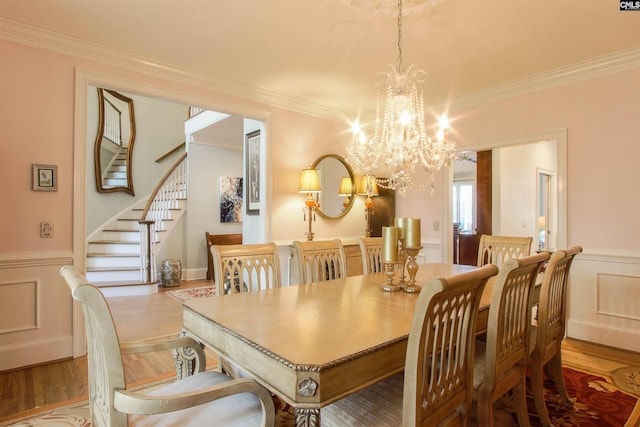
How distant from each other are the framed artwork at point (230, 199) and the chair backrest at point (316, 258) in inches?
181

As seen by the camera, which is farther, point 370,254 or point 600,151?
point 600,151

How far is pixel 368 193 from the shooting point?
4438mm

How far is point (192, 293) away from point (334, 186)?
8.75ft

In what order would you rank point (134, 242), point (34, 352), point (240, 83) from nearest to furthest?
point (34, 352) → point (240, 83) → point (134, 242)

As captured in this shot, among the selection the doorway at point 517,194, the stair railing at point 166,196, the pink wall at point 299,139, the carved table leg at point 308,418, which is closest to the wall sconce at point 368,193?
the pink wall at point 299,139

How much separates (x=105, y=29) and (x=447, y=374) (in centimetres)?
309

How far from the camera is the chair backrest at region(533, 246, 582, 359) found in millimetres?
1756

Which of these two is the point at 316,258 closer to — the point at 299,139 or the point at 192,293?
the point at 299,139

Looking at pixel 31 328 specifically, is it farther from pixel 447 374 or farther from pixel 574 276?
pixel 574 276

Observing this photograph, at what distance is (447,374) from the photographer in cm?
120

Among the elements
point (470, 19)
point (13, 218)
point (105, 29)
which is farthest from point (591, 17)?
point (13, 218)

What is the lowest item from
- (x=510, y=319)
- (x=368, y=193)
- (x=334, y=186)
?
(x=510, y=319)

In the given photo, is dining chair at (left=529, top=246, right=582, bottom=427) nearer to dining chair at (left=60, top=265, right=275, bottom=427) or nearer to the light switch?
dining chair at (left=60, top=265, right=275, bottom=427)

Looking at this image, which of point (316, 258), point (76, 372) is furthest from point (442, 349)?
point (76, 372)
